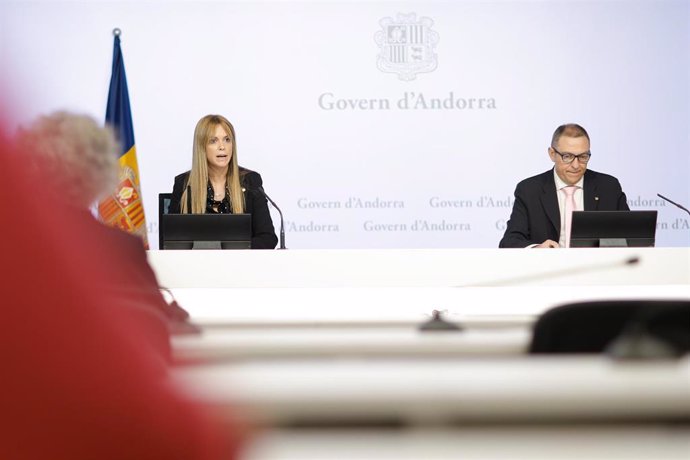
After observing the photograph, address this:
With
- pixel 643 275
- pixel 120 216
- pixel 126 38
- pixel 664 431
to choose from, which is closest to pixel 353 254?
pixel 643 275

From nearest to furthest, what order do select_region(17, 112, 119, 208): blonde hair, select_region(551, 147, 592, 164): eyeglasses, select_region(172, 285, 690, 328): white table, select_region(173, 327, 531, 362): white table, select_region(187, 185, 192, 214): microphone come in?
1. select_region(17, 112, 119, 208): blonde hair
2. select_region(173, 327, 531, 362): white table
3. select_region(172, 285, 690, 328): white table
4. select_region(187, 185, 192, 214): microphone
5. select_region(551, 147, 592, 164): eyeglasses

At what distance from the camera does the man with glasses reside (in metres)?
4.86

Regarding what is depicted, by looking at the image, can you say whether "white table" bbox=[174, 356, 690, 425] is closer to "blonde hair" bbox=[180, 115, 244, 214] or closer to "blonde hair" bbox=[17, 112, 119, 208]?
"blonde hair" bbox=[17, 112, 119, 208]

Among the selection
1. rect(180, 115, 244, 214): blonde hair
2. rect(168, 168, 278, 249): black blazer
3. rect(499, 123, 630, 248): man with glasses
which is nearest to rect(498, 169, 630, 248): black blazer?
rect(499, 123, 630, 248): man with glasses

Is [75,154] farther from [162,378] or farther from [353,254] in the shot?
[353,254]

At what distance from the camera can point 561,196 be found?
16.4 feet

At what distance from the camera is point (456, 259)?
292 centimetres

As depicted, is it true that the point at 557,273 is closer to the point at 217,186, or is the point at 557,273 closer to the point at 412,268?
the point at 412,268

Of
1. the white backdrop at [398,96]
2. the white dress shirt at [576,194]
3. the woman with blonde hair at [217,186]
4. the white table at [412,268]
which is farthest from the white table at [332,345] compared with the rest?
the white backdrop at [398,96]

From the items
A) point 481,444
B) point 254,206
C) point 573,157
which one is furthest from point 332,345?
point 573,157

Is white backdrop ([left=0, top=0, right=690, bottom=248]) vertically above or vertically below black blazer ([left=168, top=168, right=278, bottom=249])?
above

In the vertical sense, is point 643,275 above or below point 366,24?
below

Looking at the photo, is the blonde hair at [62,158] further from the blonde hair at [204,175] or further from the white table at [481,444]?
the blonde hair at [204,175]

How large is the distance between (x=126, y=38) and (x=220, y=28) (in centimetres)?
73
